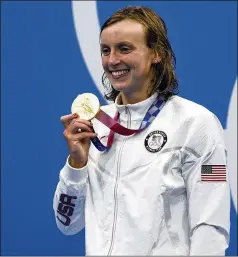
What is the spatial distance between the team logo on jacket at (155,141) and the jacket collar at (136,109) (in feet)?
0.23

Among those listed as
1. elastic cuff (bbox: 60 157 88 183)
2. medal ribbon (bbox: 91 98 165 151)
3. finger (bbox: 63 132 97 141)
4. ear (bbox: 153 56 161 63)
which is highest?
ear (bbox: 153 56 161 63)

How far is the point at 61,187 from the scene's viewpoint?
152 centimetres

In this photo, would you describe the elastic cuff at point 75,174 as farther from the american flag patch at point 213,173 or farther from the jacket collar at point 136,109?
the american flag patch at point 213,173

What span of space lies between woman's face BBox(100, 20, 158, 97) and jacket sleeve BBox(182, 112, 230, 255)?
0.21 metres

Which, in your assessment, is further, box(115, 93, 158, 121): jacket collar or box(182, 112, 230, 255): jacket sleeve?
box(115, 93, 158, 121): jacket collar

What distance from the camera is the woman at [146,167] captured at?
1.37 m

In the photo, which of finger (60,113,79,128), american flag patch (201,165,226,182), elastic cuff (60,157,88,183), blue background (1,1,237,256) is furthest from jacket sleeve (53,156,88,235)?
blue background (1,1,237,256)

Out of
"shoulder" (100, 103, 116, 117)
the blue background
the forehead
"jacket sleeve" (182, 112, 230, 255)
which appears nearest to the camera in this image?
"jacket sleeve" (182, 112, 230, 255)

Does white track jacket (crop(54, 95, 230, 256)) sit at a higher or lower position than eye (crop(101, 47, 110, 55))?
lower

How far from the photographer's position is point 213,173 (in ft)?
4.50

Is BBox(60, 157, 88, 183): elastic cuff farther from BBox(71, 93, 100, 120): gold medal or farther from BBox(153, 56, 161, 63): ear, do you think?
BBox(153, 56, 161, 63): ear

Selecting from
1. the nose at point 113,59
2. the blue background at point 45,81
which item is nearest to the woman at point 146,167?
the nose at point 113,59

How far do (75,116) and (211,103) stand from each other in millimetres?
917

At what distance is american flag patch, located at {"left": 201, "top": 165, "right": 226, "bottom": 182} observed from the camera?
4.49 ft
